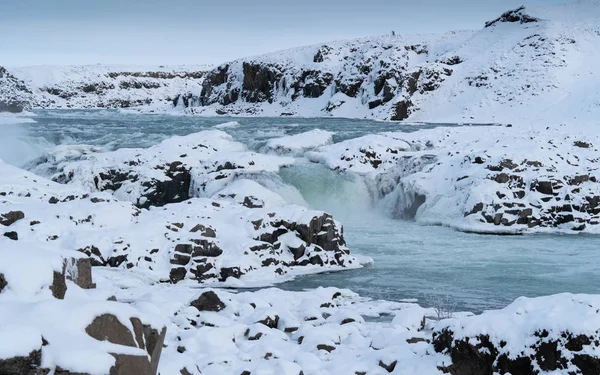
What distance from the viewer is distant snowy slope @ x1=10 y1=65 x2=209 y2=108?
4963 inches

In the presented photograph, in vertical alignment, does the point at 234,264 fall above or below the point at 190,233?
below

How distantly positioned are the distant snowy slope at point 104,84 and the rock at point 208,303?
110 metres

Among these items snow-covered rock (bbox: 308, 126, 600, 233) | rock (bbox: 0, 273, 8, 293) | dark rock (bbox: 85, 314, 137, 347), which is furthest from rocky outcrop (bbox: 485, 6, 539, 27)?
rock (bbox: 0, 273, 8, 293)

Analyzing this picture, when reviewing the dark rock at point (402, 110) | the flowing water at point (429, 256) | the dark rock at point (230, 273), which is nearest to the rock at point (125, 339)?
the flowing water at point (429, 256)

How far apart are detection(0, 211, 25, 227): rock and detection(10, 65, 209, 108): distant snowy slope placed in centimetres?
10416

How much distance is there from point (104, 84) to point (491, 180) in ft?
417

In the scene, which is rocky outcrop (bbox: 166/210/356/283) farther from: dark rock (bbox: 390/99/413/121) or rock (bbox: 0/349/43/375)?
dark rock (bbox: 390/99/413/121)

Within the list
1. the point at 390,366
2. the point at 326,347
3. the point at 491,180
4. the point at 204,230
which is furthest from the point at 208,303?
the point at 491,180

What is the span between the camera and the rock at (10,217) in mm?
16375

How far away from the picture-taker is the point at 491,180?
2572 cm

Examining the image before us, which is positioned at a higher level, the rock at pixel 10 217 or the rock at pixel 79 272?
the rock at pixel 79 272

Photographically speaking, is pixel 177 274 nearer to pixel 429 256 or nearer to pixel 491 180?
pixel 429 256

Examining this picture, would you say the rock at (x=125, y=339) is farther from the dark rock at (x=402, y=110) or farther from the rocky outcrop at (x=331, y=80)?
the rocky outcrop at (x=331, y=80)

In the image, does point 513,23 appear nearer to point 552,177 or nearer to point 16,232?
point 552,177
